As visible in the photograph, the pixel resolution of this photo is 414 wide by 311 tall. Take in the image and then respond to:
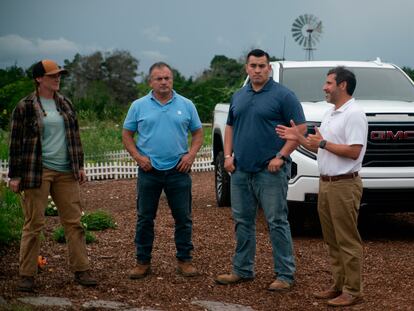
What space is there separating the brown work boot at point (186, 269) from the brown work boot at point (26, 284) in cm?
135

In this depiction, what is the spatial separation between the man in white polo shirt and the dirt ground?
1.42ft

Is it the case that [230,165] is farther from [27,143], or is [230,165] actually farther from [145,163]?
[27,143]

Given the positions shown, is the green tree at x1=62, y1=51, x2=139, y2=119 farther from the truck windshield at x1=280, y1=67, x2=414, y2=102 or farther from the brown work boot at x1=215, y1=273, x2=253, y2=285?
the brown work boot at x1=215, y1=273, x2=253, y2=285

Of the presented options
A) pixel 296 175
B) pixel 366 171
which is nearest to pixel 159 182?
pixel 296 175

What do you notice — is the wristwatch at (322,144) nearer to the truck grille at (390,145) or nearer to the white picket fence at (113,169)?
the truck grille at (390,145)

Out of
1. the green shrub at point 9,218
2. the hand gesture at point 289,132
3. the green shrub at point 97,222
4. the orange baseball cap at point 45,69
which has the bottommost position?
the green shrub at point 97,222

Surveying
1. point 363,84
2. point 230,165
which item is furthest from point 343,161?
point 363,84

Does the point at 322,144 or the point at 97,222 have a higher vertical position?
the point at 322,144

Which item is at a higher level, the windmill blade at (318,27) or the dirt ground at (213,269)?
the windmill blade at (318,27)

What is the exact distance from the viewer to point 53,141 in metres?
6.07

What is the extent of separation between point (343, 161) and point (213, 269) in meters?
2.00

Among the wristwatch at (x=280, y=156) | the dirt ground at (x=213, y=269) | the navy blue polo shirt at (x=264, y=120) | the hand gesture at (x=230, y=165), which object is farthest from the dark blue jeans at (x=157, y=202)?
the wristwatch at (x=280, y=156)

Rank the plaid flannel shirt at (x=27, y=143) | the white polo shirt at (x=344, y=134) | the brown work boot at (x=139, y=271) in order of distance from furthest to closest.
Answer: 1. the brown work boot at (x=139, y=271)
2. the plaid flannel shirt at (x=27, y=143)
3. the white polo shirt at (x=344, y=134)

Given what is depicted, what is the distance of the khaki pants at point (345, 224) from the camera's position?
5637 millimetres
